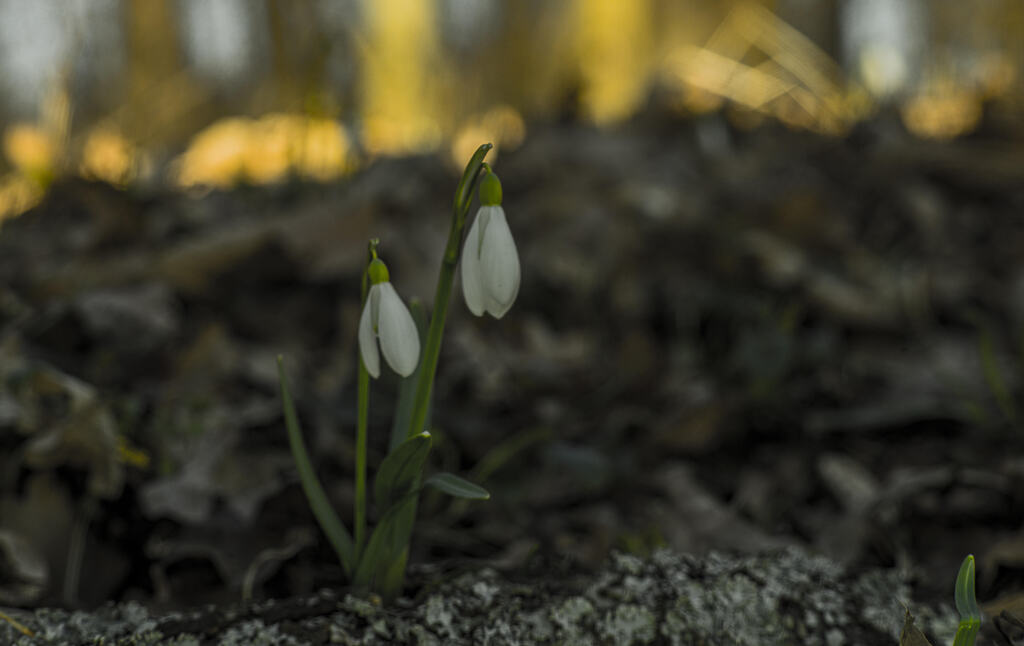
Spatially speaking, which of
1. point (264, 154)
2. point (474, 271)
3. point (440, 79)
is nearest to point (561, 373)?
point (474, 271)

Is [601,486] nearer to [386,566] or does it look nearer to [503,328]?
[386,566]

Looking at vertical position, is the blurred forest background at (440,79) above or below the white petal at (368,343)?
above

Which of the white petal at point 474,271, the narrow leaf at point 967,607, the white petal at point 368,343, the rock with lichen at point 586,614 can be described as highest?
the white petal at point 474,271

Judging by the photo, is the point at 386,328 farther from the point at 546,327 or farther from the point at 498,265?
the point at 546,327

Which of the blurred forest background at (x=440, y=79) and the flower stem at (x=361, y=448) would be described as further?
the blurred forest background at (x=440, y=79)

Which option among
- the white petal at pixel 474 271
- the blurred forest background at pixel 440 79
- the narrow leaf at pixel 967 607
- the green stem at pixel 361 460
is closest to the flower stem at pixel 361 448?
the green stem at pixel 361 460

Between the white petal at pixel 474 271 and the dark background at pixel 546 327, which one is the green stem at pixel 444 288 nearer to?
the white petal at pixel 474 271

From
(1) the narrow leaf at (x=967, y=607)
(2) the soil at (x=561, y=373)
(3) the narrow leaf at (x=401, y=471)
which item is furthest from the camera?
(2) the soil at (x=561, y=373)
